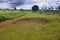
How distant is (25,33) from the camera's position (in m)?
19.9

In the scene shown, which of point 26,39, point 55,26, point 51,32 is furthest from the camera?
point 55,26

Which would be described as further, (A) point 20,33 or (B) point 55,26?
(B) point 55,26

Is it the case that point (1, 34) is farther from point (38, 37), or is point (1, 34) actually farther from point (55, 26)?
point (55, 26)

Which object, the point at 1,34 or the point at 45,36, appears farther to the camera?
the point at 1,34

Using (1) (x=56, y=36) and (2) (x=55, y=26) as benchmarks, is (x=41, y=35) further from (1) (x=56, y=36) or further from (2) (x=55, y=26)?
(2) (x=55, y=26)

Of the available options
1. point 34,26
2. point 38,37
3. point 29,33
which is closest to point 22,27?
point 34,26

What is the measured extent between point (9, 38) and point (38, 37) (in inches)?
112

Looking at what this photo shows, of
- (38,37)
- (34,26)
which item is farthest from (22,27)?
(38,37)

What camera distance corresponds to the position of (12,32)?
67.7 ft

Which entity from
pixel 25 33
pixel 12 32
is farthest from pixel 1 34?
pixel 25 33

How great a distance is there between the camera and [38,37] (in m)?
18.4

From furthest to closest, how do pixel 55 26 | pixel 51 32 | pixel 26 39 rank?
pixel 55 26, pixel 51 32, pixel 26 39

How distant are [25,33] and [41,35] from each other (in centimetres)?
187

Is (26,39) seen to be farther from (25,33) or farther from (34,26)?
(34,26)
